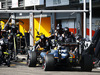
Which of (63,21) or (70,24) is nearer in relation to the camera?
(70,24)

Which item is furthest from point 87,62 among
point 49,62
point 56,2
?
point 56,2

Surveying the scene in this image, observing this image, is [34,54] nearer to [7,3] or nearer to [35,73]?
[35,73]

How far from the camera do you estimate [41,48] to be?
55.0ft

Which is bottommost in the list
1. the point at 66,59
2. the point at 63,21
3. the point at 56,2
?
the point at 66,59

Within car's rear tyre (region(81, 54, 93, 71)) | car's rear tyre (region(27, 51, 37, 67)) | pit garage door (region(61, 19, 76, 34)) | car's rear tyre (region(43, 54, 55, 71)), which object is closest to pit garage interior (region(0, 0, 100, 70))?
pit garage door (region(61, 19, 76, 34))

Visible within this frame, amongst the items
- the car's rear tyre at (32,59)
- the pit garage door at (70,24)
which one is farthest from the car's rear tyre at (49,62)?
the pit garage door at (70,24)

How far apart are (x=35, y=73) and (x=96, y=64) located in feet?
14.1

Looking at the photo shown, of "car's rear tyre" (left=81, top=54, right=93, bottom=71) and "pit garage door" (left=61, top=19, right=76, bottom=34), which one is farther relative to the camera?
"pit garage door" (left=61, top=19, right=76, bottom=34)

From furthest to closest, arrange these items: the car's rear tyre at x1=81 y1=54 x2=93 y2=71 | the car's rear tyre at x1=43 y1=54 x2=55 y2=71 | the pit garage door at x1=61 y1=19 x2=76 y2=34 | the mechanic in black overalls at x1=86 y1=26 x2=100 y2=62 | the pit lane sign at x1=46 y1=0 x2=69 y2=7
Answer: the pit garage door at x1=61 y1=19 x2=76 y2=34 → the pit lane sign at x1=46 y1=0 x2=69 y2=7 → the mechanic in black overalls at x1=86 y1=26 x2=100 y2=62 → the car's rear tyre at x1=81 y1=54 x2=93 y2=71 → the car's rear tyre at x1=43 y1=54 x2=55 y2=71

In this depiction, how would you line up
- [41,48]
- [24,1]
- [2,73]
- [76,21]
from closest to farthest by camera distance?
[2,73] < [41,48] < [76,21] < [24,1]

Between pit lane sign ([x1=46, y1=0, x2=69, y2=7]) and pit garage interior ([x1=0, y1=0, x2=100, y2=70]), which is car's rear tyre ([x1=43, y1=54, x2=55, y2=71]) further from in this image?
pit lane sign ([x1=46, y1=0, x2=69, y2=7])

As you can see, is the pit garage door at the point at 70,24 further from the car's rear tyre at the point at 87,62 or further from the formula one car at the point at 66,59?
the car's rear tyre at the point at 87,62

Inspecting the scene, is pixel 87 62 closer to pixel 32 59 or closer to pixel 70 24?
pixel 32 59

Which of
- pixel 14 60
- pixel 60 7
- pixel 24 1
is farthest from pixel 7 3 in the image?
pixel 14 60
